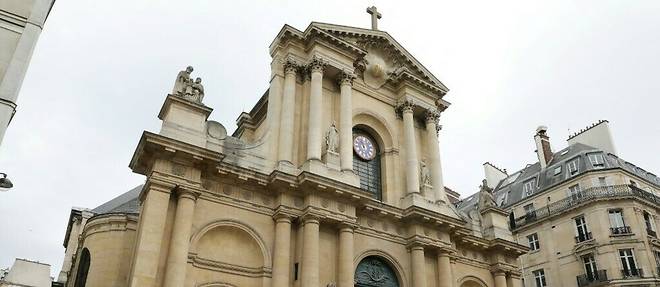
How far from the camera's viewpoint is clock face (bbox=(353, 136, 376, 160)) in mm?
20828

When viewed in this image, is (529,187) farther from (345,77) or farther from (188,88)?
(188,88)

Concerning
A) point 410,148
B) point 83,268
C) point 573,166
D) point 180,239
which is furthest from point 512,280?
point 83,268

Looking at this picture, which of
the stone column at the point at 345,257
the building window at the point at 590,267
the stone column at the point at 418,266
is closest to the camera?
the stone column at the point at 345,257

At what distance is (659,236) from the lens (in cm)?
3019

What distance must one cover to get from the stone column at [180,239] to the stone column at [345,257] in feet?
15.4

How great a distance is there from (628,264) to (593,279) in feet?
6.28

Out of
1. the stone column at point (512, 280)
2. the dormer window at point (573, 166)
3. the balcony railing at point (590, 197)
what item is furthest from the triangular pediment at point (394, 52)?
the dormer window at point (573, 166)

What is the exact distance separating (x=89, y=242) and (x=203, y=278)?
7.75 metres

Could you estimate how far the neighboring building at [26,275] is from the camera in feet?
37.5

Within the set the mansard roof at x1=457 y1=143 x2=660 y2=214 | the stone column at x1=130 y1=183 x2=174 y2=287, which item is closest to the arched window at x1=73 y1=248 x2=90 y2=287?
the stone column at x1=130 y1=183 x2=174 y2=287

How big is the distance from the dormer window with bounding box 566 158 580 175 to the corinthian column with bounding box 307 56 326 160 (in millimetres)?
20508

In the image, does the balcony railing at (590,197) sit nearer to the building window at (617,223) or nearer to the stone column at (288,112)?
the building window at (617,223)

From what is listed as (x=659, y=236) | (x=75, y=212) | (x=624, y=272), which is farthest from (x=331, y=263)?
(x=75, y=212)

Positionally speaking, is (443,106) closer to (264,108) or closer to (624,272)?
(264,108)
